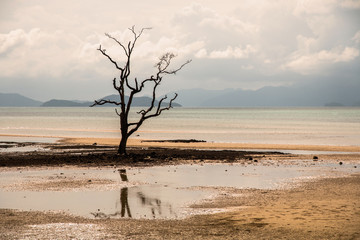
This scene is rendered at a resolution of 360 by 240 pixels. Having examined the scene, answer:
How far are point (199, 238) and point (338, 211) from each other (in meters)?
5.80

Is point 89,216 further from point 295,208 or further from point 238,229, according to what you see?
point 295,208

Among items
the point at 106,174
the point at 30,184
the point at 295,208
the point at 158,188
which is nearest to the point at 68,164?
the point at 106,174

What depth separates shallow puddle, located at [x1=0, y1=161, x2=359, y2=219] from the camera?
17672 mm

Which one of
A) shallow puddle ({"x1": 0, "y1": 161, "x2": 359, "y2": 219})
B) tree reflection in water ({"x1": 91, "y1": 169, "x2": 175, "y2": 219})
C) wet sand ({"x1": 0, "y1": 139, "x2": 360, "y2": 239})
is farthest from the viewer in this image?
shallow puddle ({"x1": 0, "y1": 161, "x2": 359, "y2": 219})

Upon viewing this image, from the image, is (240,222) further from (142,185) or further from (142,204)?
(142,185)

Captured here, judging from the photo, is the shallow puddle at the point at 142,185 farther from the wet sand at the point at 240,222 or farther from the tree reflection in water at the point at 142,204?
the wet sand at the point at 240,222

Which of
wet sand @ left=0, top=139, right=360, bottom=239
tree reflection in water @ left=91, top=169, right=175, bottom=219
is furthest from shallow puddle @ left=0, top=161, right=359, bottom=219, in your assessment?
wet sand @ left=0, top=139, right=360, bottom=239

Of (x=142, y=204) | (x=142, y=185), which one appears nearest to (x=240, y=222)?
(x=142, y=204)

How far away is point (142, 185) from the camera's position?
23.2m

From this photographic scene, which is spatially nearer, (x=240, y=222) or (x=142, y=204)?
(x=240, y=222)

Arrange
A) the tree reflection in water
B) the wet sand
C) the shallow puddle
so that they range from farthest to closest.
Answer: the shallow puddle → the tree reflection in water → the wet sand

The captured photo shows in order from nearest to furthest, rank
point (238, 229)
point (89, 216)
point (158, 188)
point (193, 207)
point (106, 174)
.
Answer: point (238, 229) < point (89, 216) < point (193, 207) < point (158, 188) < point (106, 174)

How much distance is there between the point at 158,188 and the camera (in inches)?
880

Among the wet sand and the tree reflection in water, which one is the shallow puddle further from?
the wet sand
